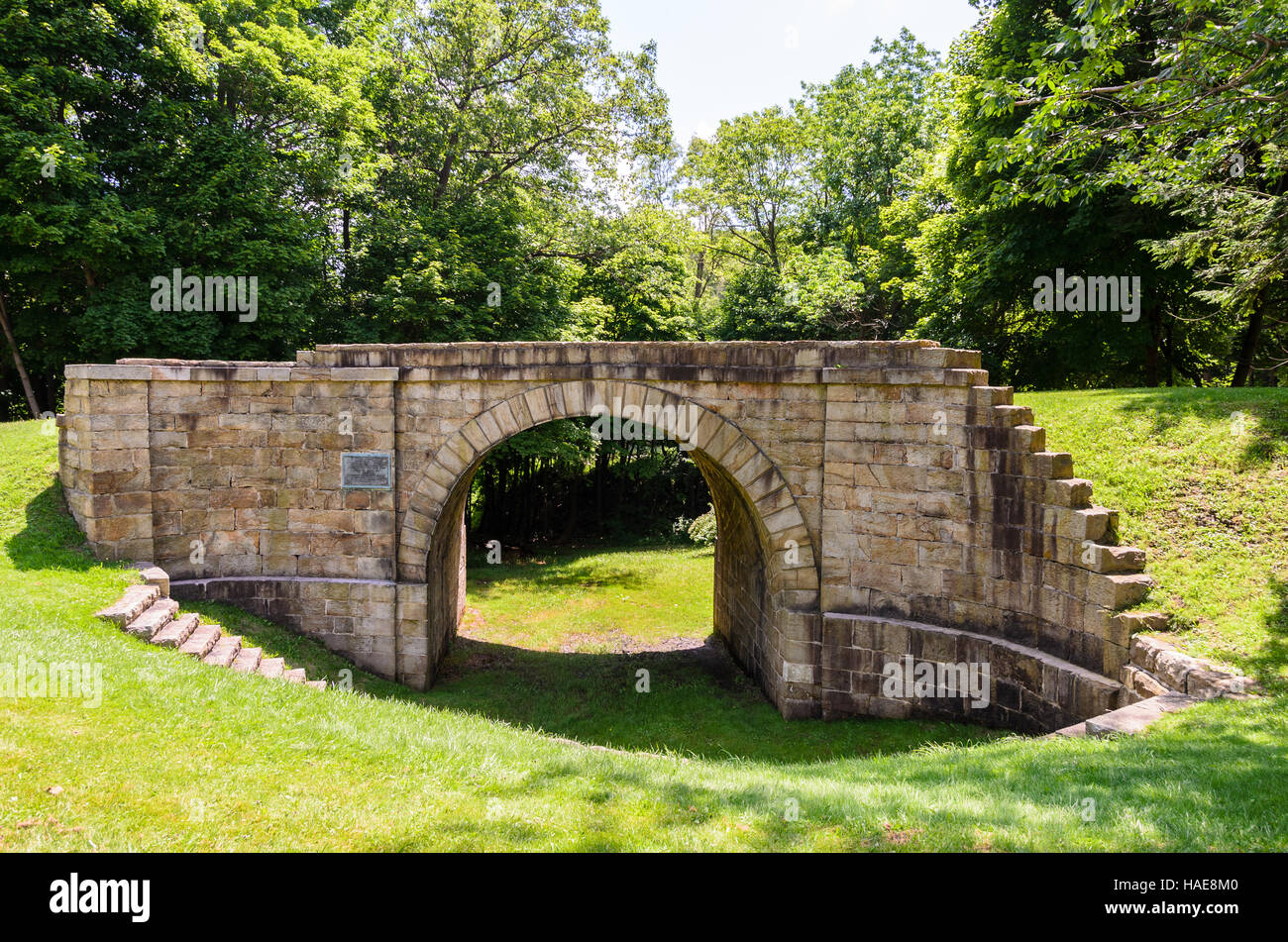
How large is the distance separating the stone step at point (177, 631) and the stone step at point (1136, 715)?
9195mm

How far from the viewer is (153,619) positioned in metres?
8.19

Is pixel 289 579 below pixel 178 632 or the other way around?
the other way around

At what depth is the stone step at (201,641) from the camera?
8.05 meters

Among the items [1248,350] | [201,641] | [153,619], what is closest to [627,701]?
[201,641]

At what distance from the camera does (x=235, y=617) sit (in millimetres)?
9992

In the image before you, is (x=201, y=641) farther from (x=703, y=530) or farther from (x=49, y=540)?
(x=703, y=530)

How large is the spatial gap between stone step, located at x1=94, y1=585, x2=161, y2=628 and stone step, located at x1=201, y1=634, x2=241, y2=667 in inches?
34.8

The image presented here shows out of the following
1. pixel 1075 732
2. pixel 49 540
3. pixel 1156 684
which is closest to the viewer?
pixel 1075 732

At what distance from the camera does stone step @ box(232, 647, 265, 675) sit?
8.39 meters

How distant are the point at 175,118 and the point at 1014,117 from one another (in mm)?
16681

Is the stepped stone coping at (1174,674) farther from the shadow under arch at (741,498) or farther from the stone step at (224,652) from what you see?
the stone step at (224,652)

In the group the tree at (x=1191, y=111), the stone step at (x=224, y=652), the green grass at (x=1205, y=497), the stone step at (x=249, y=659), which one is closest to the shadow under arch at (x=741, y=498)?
the stone step at (x=249, y=659)

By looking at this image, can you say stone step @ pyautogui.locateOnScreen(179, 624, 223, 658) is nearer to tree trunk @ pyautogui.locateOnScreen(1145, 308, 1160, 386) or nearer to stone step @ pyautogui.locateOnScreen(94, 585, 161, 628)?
stone step @ pyautogui.locateOnScreen(94, 585, 161, 628)

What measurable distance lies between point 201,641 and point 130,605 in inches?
32.7
